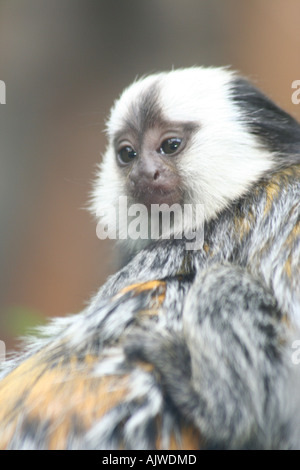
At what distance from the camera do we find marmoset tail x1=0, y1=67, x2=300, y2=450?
4.89 feet

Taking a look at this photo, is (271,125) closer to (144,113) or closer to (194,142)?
(194,142)

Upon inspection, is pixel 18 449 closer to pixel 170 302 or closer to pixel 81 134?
pixel 170 302

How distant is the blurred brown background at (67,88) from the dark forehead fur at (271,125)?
205 cm

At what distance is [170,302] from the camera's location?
5.72ft

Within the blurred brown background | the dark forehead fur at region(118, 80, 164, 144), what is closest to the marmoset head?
the dark forehead fur at region(118, 80, 164, 144)

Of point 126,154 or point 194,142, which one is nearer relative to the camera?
point 194,142

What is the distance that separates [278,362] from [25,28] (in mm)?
3662

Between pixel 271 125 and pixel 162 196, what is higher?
pixel 271 125

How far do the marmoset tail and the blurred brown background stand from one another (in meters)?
2.12

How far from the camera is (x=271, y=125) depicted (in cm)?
222

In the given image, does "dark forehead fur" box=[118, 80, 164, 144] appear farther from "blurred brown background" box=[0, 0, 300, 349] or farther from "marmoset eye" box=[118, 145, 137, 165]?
"blurred brown background" box=[0, 0, 300, 349]

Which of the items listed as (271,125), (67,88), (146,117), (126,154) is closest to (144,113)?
(146,117)

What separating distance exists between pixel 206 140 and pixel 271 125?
0.81 feet

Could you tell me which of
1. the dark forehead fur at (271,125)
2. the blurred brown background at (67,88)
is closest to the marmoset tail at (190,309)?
the dark forehead fur at (271,125)
